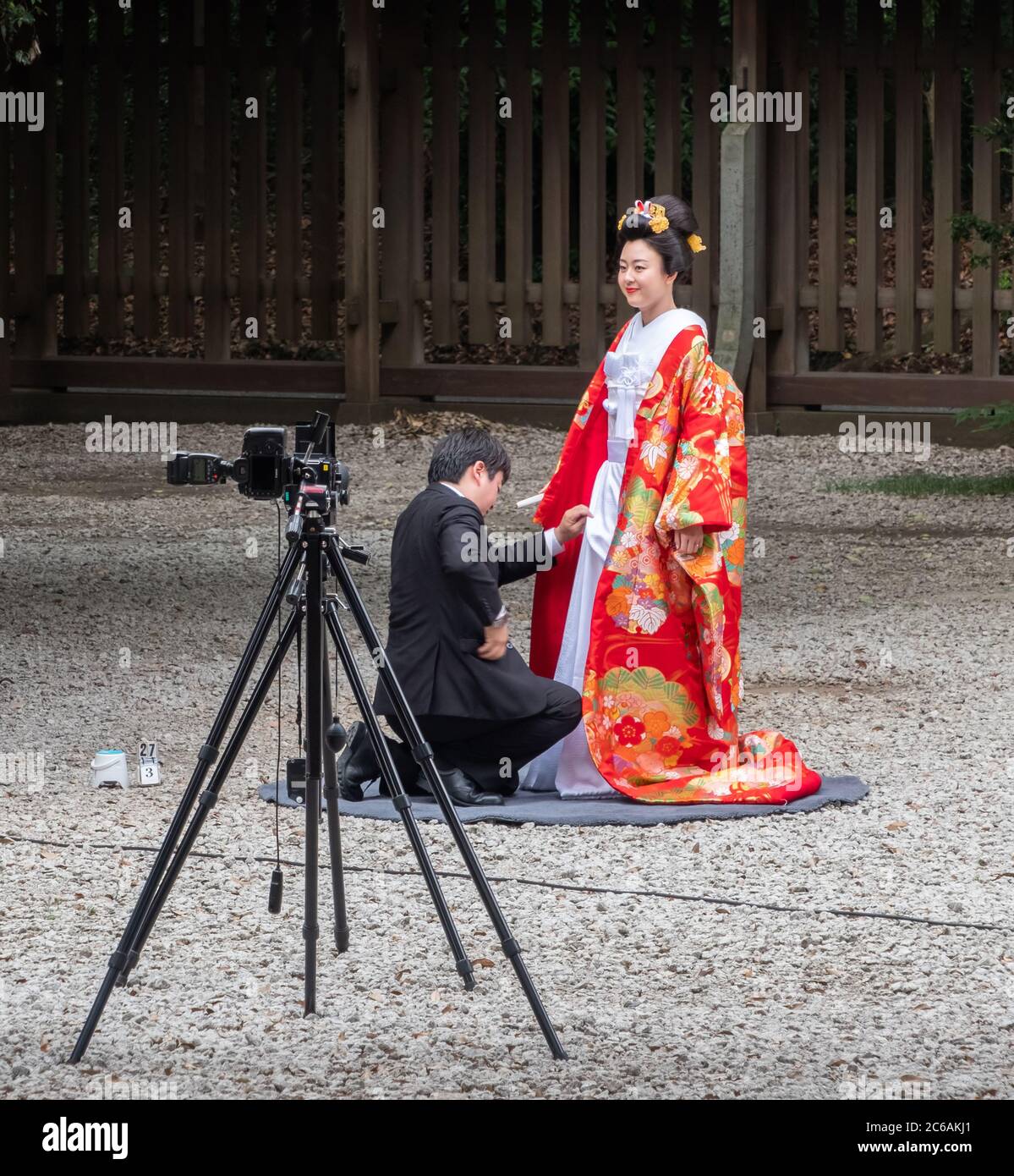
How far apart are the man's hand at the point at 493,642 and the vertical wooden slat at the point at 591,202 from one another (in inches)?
350

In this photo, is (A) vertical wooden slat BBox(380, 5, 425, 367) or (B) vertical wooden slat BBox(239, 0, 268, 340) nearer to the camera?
(A) vertical wooden slat BBox(380, 5, 425, 367)

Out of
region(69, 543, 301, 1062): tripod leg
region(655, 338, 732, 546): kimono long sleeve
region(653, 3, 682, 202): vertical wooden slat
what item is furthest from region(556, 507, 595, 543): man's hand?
region(653, 3, 682, 202): vertical wooden slat

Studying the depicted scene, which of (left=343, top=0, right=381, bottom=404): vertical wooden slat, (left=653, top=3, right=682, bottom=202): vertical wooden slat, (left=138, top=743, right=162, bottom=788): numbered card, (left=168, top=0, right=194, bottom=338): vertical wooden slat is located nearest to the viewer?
(left=138, top=743, right=162, bottom=788): numbered card

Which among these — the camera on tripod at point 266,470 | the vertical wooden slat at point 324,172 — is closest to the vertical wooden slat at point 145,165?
the vertical wooden slat at point 324,172

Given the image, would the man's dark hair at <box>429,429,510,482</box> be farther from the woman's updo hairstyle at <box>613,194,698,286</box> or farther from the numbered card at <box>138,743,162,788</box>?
the numbered card at <box>138,743,162,788</box>

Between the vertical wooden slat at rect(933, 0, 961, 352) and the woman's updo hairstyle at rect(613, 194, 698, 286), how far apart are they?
27.3 feet

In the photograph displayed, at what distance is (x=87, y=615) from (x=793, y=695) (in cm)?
298

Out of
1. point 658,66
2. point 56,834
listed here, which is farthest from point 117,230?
point 56,834

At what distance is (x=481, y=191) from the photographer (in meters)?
14.1

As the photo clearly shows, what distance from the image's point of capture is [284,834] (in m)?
4.87

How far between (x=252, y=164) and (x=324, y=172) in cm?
55

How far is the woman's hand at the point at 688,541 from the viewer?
5.08 meters

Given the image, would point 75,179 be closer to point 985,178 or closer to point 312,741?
point 985,178

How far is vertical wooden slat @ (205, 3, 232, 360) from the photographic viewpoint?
47.2 feet
